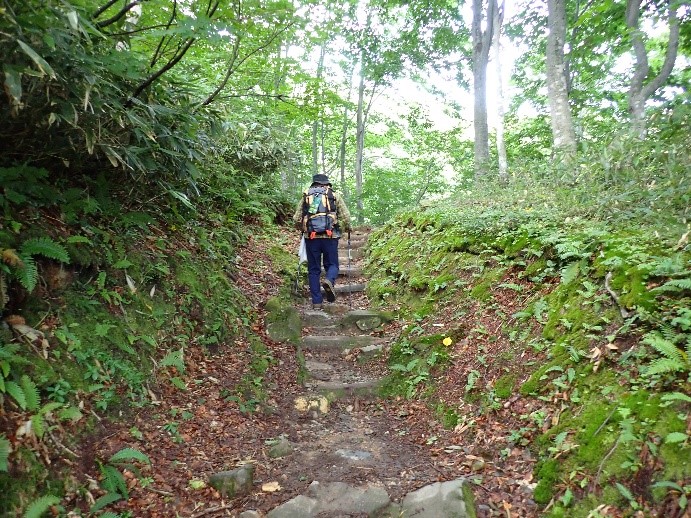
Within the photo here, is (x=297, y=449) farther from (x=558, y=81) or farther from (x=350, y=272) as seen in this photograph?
(x=558, y=81)

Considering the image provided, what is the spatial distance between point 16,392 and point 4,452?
41 centimetres

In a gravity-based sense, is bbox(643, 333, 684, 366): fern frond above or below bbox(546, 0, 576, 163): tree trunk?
below

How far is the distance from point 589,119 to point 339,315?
8.68m

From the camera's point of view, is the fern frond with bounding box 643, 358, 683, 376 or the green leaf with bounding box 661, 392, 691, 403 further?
the fern frond with bounding box 643, 358, 683, 376

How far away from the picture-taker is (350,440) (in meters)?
4.39

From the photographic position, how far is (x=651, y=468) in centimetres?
258

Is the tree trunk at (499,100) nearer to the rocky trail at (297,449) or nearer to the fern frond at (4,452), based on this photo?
the rocky trail at (297,449)

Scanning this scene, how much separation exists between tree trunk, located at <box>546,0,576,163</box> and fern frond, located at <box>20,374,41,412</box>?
29.0ft

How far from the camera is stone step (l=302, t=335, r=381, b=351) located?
21.6 ft

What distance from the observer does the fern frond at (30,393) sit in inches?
110

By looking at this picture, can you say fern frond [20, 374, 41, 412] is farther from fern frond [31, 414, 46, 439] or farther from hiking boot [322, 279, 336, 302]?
hiking boot [322, 279, 336, 302]

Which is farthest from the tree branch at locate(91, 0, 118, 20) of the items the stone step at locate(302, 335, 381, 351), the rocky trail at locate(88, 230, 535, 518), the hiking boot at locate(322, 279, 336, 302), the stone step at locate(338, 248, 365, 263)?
the stone step at locate(338, 248, 365, 263)

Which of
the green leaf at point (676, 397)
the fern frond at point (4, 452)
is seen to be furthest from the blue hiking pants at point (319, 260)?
the green leaf at point (676, 397)

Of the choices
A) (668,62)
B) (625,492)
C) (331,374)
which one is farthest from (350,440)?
(668,62)
